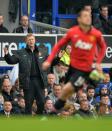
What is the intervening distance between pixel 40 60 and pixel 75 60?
173 inches

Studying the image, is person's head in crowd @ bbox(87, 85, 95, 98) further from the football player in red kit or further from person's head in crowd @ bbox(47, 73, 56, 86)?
the football player in red kit

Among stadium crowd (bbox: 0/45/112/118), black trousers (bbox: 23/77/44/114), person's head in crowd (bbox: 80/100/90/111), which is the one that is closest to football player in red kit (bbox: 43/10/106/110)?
stadium crowd (bbox: 0/45/112/118)

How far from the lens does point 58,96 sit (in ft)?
71.2

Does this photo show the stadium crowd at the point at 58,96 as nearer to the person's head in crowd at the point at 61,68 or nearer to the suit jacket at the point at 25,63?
the person's head in crowd at the point at 61,68

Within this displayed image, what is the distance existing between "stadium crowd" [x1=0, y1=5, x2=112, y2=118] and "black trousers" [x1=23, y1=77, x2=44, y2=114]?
9 centimetres

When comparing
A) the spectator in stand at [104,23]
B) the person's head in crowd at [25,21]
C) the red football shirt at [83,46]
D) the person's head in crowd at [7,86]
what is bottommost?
the person's head in crowd at [7,86]

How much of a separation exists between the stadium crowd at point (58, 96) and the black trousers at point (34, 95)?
9 cm

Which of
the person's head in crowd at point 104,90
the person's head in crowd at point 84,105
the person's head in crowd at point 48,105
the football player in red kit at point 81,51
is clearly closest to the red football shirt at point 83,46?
the football player in red kit at point 81,51

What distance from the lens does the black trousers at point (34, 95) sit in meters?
21.3

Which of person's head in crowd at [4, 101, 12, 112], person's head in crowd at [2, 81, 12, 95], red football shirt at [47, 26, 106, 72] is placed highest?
red football shirt at [47, 26, 106, 72]

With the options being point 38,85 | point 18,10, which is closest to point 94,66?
point 38,85

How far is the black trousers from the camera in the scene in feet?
70.0

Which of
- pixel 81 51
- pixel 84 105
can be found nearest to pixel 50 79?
pixel 84 105

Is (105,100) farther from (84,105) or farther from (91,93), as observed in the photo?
(84,105)
